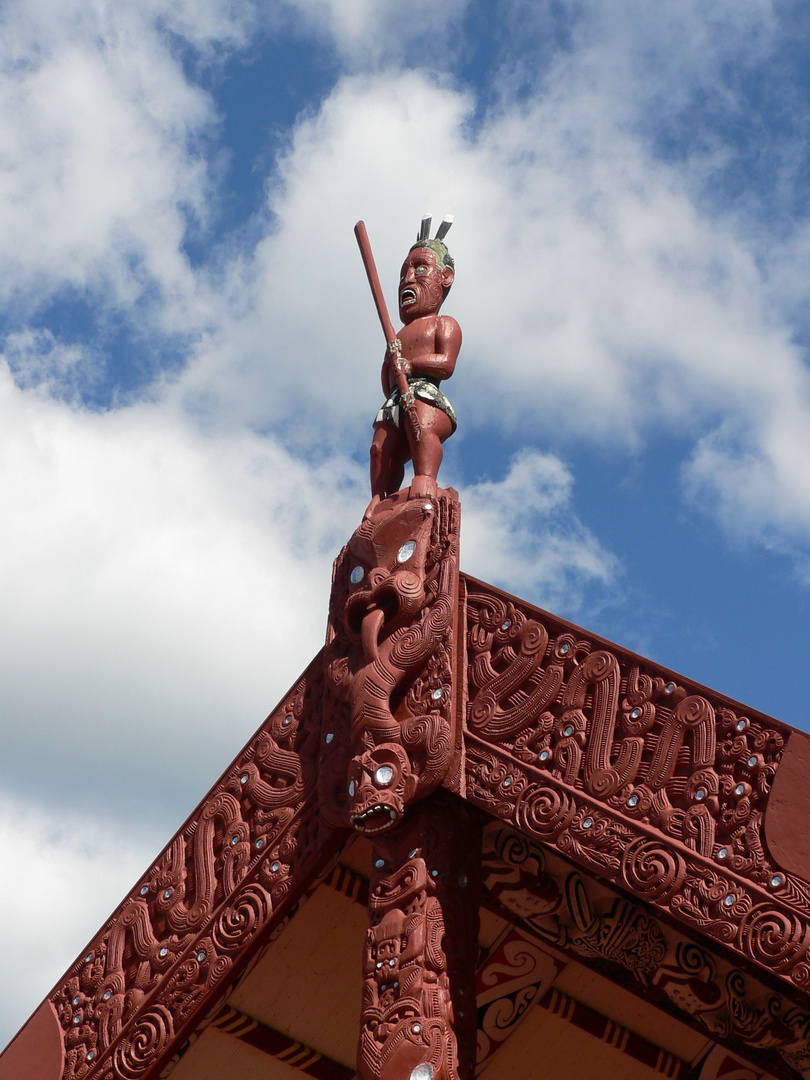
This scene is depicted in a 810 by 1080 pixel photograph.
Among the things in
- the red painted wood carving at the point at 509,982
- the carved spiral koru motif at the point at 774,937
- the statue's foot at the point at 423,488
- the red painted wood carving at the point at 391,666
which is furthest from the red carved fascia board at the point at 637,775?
the red painted wood carving at the point at 509,982

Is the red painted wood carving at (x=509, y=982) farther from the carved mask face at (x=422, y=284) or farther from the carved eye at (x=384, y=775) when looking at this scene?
the carved mask face at (x=422, y=284)

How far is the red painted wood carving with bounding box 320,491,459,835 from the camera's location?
20.0 feet

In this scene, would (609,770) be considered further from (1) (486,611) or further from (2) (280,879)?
(2) (280,879)

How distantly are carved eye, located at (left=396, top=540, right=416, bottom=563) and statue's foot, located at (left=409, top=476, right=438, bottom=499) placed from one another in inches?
9.1

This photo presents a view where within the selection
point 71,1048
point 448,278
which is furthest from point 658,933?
point 448,278

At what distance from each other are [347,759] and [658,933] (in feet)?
4.97

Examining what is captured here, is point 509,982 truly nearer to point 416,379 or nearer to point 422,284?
point 416,379

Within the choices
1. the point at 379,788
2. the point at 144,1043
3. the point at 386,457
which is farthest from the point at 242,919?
the point at 386,457

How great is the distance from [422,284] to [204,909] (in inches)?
130

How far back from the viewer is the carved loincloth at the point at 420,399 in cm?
707

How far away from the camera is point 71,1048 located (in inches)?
269

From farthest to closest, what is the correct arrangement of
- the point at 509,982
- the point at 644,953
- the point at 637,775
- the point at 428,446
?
the point at 509,982 < the point at 428,446 < the point at 644,953 < the point at 637,775

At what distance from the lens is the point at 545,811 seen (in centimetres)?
584

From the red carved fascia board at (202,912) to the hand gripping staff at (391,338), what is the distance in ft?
3.86
